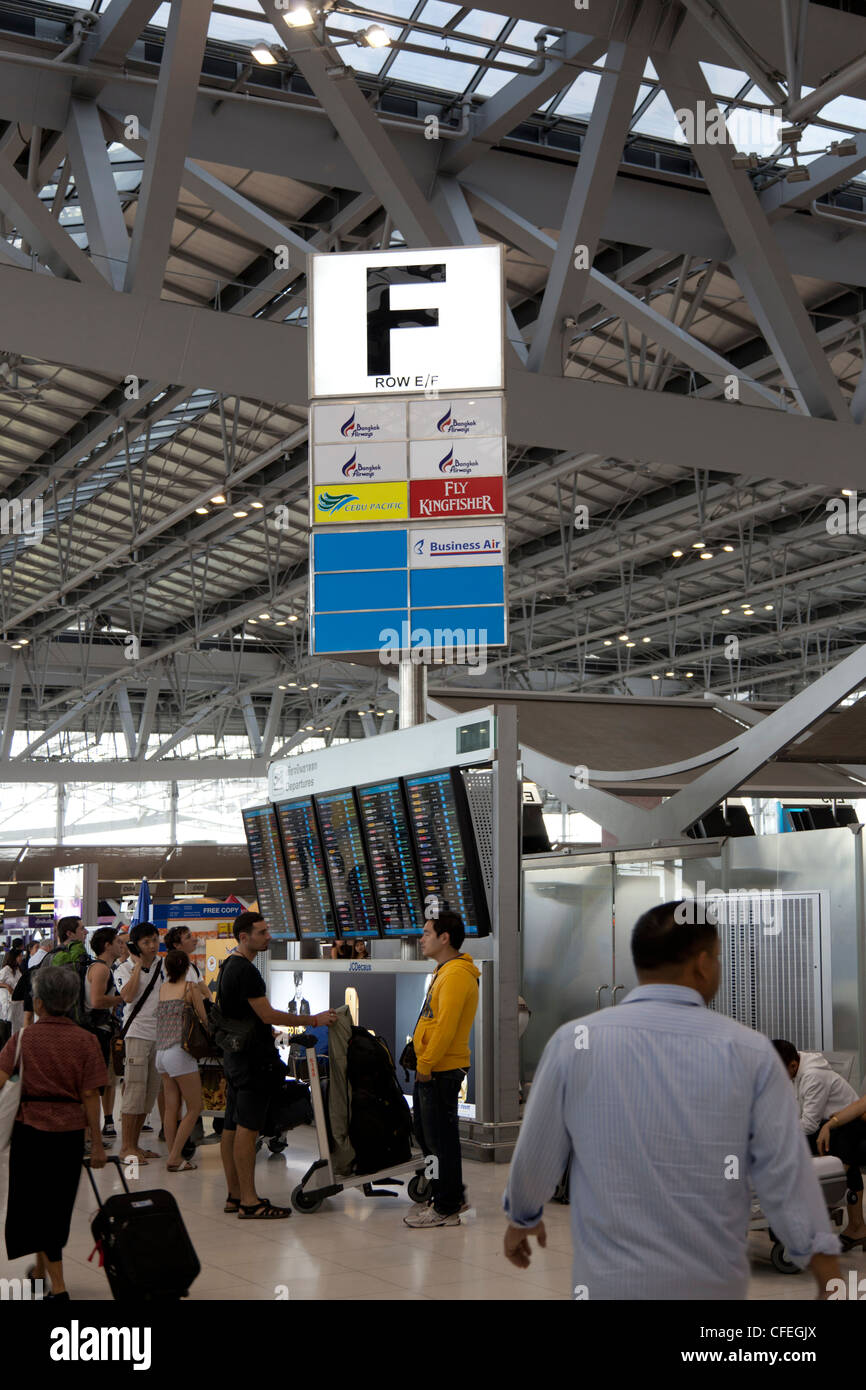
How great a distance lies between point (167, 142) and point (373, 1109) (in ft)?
18.7

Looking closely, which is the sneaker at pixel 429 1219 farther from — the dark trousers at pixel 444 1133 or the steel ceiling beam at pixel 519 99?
the steel ceiling beam at pixel 519 99

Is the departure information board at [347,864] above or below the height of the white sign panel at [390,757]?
below

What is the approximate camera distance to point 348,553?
32.2 ft

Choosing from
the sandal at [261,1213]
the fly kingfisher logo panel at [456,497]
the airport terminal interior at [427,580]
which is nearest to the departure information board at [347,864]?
the airport terminal interior at [427,580]

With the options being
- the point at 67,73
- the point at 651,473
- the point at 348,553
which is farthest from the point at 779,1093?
the point at 651,473

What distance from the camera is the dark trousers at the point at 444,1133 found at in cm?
720

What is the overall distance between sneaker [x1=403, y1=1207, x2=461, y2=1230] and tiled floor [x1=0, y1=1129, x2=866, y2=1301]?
0.19ft

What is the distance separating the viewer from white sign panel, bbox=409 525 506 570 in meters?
9.63

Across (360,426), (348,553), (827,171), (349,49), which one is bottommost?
(348,553)

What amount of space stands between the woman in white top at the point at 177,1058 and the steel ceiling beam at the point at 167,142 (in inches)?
182

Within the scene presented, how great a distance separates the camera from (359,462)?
9781 mm

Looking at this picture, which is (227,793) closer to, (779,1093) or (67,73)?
(67,73)
